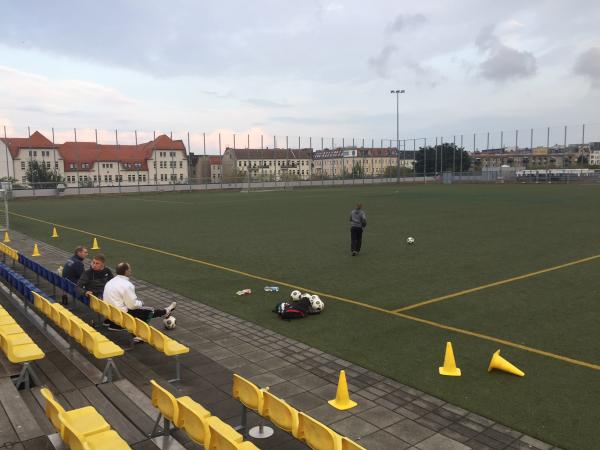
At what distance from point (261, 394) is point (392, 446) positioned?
1516 millimetres

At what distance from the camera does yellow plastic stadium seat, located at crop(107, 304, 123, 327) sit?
7255 mm

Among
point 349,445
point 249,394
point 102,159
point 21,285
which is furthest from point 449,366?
point 102,159

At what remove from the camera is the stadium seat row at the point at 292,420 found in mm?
3673

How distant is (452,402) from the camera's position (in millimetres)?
5957

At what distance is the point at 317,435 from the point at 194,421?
109 cm

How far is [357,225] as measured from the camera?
1548 centimetres

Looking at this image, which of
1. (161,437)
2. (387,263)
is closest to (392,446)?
(161,437)

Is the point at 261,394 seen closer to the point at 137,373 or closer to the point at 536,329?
the point at 137,373

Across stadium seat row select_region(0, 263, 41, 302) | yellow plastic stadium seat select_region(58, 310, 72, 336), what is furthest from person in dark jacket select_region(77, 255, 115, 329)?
yellow plastic stadium seat select_region(58, 310, 72, 336)

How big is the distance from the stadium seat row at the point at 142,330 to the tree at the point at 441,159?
94.2m

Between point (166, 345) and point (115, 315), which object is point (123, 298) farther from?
point (166, 345)

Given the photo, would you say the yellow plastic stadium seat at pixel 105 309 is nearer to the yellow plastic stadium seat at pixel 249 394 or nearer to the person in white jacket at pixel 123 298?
the person in white jacket at pixel 123 298

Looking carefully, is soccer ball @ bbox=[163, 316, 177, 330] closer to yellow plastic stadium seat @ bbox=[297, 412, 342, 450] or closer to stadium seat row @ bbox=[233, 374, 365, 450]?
stadium seat row @ bbox=[233, 374, 365, 450]

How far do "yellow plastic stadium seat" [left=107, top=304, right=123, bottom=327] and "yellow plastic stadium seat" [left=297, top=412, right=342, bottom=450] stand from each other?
162 inches
